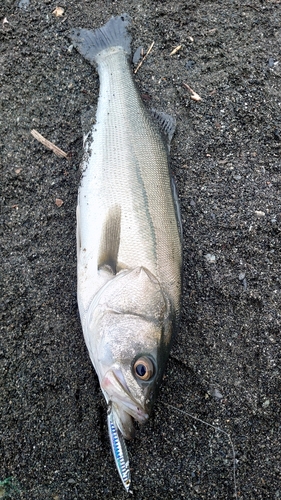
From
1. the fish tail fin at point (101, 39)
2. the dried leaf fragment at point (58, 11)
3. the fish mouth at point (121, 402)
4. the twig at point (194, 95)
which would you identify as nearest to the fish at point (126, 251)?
the fish mouth at point (121, 402)

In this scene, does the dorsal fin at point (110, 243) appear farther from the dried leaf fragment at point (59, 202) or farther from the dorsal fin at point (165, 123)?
the dorsal fin at point (165, 123)

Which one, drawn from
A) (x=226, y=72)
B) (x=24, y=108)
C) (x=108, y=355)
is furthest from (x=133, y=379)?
(x=226, y=72)

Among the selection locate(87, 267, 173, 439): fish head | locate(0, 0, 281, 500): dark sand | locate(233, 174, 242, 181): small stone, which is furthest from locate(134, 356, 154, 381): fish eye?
locate(233, 174, 242, 181): small stone

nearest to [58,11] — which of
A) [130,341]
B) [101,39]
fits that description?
[101,39]

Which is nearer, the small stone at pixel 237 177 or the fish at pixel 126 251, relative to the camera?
the fish at pixel 126 251

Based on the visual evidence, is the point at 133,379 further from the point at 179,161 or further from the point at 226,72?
the point at 226,72

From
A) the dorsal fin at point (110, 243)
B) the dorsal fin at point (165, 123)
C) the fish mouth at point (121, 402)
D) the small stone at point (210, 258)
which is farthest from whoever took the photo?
the dorsal fin at point (165, 123)

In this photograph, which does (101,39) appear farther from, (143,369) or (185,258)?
(143,369)
